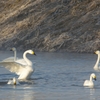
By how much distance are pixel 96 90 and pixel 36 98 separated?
2.74 m

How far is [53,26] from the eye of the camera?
44125 millimetres

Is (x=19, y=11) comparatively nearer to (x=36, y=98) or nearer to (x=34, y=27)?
(x=34, y=27)

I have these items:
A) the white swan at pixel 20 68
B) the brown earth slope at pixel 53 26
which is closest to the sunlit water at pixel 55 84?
the white swan at pixel 20 68

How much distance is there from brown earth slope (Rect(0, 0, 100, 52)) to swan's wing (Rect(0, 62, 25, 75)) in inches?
594

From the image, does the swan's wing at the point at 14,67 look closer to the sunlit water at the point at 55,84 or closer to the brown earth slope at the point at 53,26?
the sunlit water at the point at 55,84

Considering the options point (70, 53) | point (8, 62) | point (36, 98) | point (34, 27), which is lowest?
point (36, 98)

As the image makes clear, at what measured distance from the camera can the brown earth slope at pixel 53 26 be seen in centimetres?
4081

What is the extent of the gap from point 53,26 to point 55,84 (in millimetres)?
22365

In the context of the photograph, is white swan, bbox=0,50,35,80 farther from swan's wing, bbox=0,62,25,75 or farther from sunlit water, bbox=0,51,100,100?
sunlit water, bbox=0,51,100,100

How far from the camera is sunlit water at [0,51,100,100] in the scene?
60.9ft

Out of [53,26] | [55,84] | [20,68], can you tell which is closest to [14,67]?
[20,68]

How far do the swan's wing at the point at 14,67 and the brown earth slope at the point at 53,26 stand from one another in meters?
15.1

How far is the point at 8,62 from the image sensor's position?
78.4 feet

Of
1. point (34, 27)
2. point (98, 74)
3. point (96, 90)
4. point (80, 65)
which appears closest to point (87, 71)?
point (98, 74)
